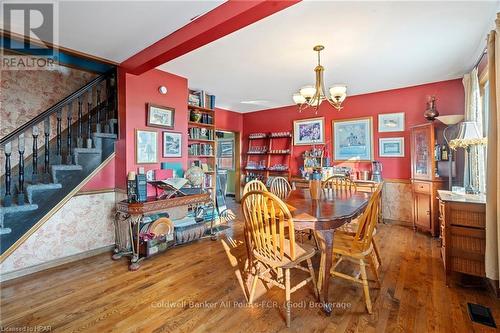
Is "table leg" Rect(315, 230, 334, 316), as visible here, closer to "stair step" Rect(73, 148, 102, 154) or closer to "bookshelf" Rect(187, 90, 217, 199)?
"bookshelf" Rect(187, 90, 217, 199)

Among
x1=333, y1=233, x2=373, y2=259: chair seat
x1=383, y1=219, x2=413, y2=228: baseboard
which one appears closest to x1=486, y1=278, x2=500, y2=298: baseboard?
x1=333, y1=233, x2=373, y2=259: chair seat

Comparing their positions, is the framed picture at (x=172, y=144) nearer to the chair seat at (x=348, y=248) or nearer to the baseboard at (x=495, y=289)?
the chair seat at (x=348, y=248)

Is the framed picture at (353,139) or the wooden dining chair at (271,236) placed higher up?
the framed picture at (353,139)

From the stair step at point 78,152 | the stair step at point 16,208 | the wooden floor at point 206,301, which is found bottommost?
the wooden floor at point 206,301

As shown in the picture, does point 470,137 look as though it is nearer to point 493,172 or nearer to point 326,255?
point 493,172

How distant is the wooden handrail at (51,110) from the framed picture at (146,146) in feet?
2.62

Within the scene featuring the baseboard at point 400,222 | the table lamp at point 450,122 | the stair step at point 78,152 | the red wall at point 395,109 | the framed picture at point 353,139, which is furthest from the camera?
the framed picture at point 353,139

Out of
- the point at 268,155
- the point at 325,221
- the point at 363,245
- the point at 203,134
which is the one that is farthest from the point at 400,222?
the point at 203,134

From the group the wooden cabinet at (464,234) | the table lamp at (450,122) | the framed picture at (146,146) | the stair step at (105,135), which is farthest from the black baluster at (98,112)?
the table lamp at (450,122)

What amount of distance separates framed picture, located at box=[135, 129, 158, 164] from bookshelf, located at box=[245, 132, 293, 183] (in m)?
3.01

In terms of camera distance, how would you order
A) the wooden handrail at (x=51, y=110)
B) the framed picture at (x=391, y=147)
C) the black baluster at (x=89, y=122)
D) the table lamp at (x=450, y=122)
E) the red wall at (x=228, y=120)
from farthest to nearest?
the red wall at (x=228, y=120), the framed picture at (x=391, y=147), the table lamp at (x=450, y=122), the black baluster at (x=89, y=122), the wooden handrail at (x=51, y=110)

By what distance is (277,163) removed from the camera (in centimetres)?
584

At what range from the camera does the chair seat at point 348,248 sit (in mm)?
1865

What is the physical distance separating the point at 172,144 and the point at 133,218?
1.31 m
